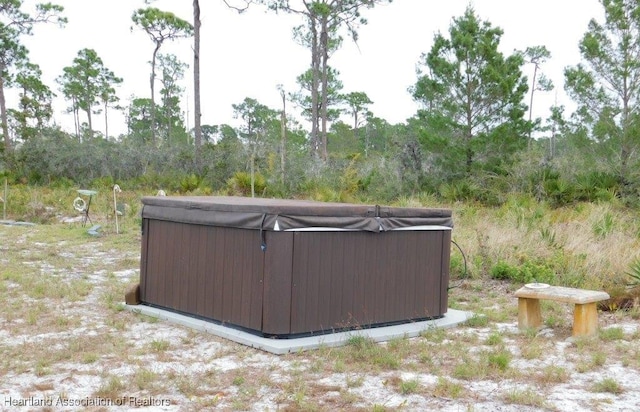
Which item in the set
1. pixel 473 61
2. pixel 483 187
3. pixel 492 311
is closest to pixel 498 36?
pixel 473 61

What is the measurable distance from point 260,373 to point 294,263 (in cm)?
107

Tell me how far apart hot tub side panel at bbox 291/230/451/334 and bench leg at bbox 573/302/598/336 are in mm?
1313

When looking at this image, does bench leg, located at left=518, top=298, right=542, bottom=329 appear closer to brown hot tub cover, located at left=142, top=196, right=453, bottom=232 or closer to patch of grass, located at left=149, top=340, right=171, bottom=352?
brown hot tub cover, located at left=142, top=196, right=453, bottom=232

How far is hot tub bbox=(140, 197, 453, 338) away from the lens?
5352mm

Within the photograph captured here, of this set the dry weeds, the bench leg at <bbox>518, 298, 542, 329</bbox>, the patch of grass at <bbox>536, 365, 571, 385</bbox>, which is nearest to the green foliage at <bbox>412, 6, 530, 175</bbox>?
the dry weeds

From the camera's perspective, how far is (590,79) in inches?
680

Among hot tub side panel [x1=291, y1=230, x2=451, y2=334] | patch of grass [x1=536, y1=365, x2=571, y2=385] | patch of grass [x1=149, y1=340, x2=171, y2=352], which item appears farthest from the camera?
hot tub side panel [x1=291, y1=230, x2=451, y2=334]

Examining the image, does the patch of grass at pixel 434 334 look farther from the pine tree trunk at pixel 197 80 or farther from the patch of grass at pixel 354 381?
the pine tree trunk at pixel 197 80

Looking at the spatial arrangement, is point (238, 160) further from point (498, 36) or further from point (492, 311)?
point (492, 311)

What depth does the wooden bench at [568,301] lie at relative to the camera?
5.68 m

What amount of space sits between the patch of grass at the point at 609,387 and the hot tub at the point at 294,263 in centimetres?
204

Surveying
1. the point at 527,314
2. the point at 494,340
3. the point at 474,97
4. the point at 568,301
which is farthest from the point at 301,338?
the point at 474,97

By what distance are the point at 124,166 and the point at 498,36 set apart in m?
13.8

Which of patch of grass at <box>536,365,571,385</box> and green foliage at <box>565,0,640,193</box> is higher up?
green foliage at <box>565,0,640,193</box>
